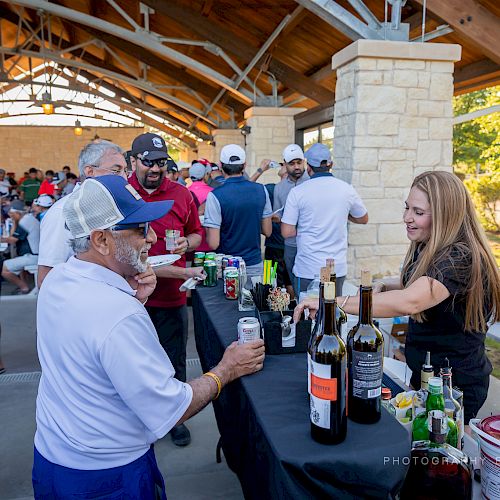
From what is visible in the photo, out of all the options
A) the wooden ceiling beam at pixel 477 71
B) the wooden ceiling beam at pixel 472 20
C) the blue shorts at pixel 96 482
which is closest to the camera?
the blue shorts at pixel 96 482

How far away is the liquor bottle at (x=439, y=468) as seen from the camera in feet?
4.05

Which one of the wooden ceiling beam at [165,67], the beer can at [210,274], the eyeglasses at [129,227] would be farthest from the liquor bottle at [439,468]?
the wooden ceiling beam at [165,67]

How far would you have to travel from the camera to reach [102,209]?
1.35 m

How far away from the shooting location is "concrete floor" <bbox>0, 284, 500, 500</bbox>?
2602 millimetres

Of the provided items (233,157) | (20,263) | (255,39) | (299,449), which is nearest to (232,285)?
(299,449)

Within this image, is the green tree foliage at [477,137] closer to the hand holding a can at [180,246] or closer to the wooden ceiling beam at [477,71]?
the wooden ceiling beam at [477,71]

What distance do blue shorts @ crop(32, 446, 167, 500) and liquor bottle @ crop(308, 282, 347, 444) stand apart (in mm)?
584

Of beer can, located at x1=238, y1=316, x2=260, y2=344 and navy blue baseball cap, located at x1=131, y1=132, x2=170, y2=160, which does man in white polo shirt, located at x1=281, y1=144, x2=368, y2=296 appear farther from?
beer can, located at x1=238, y1=316, x2=260, y2=344

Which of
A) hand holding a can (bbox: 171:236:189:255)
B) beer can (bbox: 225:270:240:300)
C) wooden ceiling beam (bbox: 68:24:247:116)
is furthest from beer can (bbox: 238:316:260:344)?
wooden ceiling beam (bbox: 68:24:247:116)

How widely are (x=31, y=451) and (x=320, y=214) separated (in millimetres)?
2561

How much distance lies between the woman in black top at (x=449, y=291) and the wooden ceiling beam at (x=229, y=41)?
20.8ft

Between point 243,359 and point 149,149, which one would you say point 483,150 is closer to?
point 149,149

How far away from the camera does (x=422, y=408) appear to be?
142 cm

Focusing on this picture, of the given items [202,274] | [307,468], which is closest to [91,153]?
[202,274]
